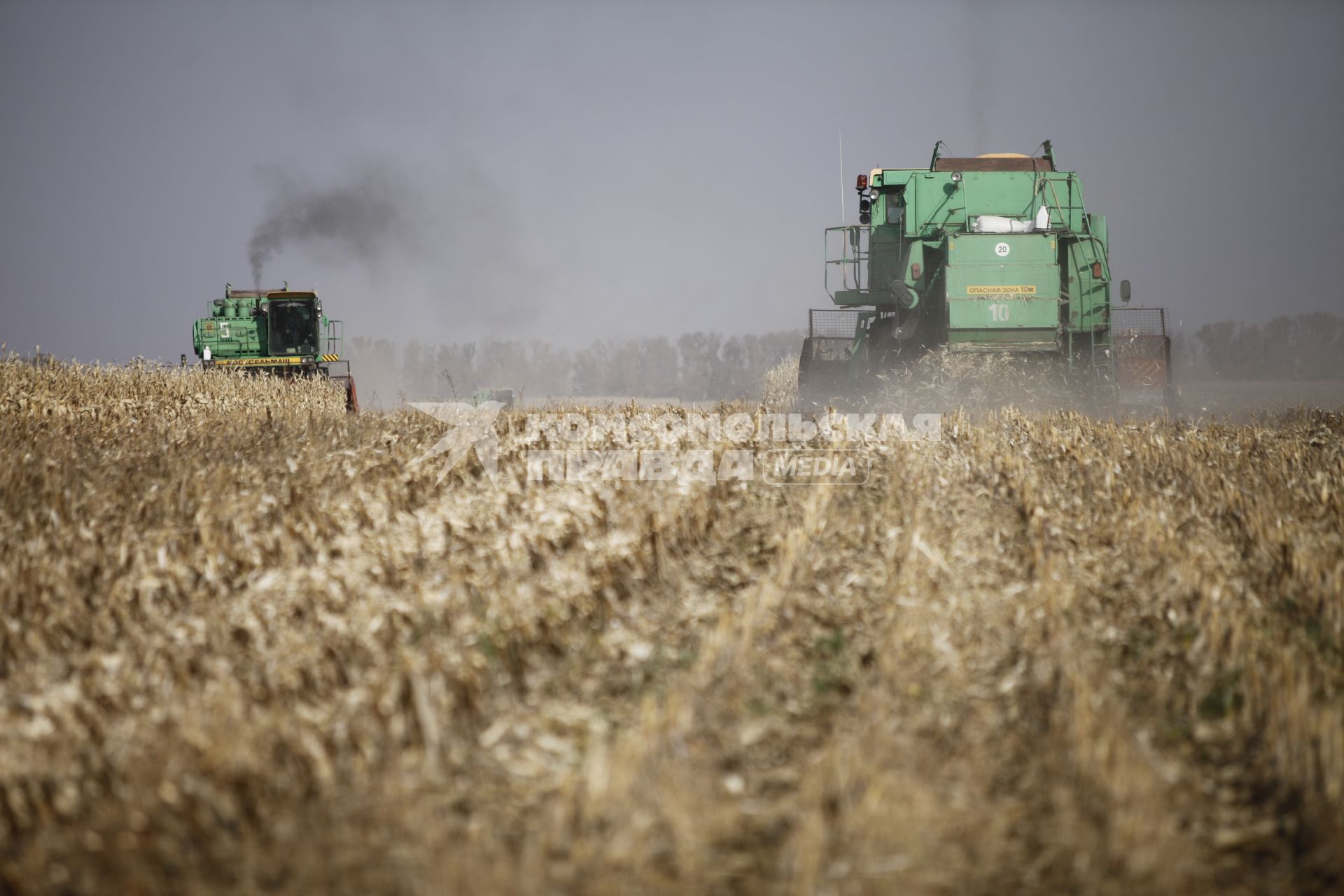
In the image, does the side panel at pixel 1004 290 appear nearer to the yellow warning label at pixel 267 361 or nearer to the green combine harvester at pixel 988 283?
the green combine harvester at pixel 988 283

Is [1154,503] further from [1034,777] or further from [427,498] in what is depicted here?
[427,498]

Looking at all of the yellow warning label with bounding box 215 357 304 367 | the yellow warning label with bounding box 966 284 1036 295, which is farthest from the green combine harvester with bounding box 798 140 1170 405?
the yellow warning label with bounding box 215 357 304 367

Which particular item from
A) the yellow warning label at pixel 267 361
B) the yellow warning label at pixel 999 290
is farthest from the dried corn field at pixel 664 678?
the yellow warning label at pixel 267 361

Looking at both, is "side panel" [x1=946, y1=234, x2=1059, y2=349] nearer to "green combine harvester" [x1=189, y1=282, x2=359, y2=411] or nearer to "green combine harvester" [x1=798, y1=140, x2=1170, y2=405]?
"green combine harvester" [x1=798, y1=140, x2=1170, y2=405]

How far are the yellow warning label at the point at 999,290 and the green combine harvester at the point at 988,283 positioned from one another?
0.04ft

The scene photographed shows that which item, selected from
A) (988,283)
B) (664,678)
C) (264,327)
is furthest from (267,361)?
(664,678)

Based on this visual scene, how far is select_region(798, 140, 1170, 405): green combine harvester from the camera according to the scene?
10.2m

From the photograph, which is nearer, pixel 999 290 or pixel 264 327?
pixel 999 290

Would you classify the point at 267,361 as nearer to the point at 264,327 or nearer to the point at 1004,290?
the point at 264,327

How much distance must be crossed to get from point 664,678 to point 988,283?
332 inches

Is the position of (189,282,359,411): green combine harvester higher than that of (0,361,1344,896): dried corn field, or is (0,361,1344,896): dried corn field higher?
(189,282,359,411): green combine harvester

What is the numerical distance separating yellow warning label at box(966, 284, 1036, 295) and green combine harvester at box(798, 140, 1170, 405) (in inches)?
0.5

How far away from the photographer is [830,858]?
2314 mm

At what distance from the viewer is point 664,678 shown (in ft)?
10.6
